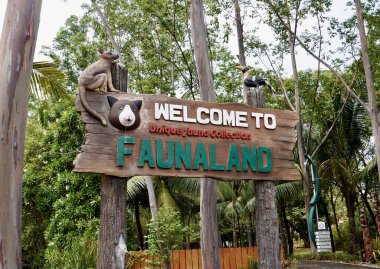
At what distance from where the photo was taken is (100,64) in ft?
15.5

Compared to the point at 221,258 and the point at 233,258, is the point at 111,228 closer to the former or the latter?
the point at 221,258

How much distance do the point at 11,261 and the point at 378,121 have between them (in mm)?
11274

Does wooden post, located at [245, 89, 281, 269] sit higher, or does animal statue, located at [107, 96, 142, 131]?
animal statue, located at [107, 96, 142, 131]

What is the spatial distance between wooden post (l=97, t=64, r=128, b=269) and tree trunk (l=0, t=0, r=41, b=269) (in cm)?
125

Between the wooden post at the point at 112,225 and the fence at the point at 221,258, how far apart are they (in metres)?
4.86

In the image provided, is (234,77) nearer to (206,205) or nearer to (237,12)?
(237,12)

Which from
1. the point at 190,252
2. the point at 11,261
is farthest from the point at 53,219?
the point at 11,261

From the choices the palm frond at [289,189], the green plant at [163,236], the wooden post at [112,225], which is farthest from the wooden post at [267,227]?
the palm frond at [289,189]

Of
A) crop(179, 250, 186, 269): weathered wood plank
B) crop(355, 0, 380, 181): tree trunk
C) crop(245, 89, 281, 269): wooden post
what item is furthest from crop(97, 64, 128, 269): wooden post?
crop(355, 0, 380, 181): tree trunk

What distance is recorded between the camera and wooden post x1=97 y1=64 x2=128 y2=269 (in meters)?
4.21

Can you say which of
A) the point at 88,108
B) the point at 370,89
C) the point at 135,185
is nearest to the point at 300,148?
the point at 370,89

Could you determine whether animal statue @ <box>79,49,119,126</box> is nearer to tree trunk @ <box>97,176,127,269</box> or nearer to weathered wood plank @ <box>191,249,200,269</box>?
tree trunk @ <box>97,176,127,269</box>

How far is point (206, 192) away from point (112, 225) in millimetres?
4454

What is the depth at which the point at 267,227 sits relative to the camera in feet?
17.1
